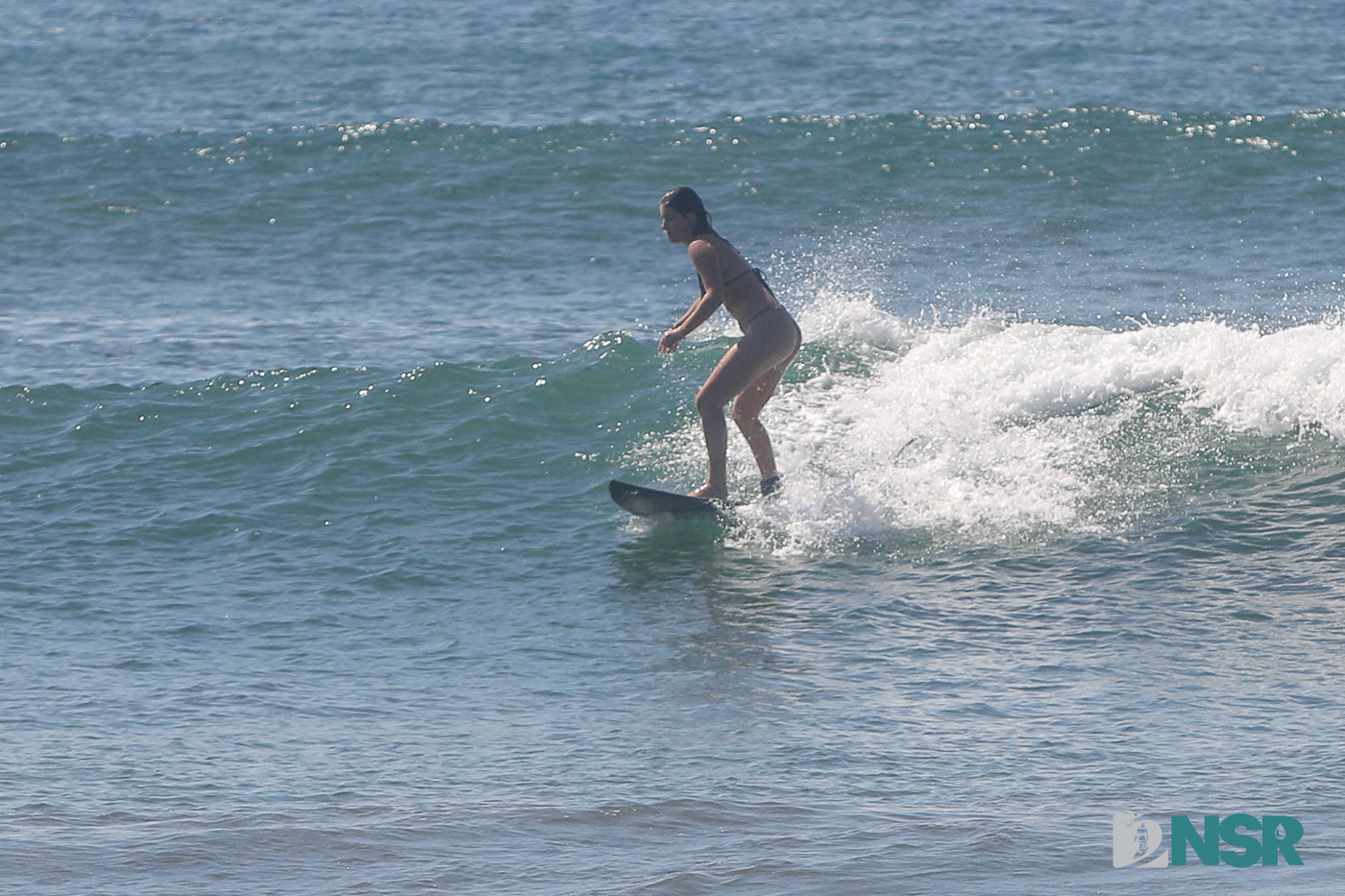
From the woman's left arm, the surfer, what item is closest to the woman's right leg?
the surfer

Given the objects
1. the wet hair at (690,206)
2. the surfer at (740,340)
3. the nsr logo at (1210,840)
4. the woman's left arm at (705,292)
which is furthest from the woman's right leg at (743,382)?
the nsr logo at (1210,840)

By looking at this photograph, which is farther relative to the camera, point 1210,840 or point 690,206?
point 690,206

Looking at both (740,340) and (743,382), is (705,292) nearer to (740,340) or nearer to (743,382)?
(740,340)

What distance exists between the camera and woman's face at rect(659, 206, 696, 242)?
8219 millimetres

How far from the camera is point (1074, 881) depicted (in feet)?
16.1

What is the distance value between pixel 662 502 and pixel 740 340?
989 mm

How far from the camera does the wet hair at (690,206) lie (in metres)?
8.20

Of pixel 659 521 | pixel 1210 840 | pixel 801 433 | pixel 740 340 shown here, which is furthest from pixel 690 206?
pixel 1210 840

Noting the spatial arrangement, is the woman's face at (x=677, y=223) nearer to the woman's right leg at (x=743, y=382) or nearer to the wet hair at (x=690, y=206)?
the wet hair at (x=690, y=206)

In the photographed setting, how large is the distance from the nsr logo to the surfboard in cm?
362

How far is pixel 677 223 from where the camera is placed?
8234mm

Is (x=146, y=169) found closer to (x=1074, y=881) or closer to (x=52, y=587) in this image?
(x=52, y=587)

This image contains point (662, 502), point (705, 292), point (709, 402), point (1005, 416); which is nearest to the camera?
point (705, 292)

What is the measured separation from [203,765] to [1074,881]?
324 centimetres
